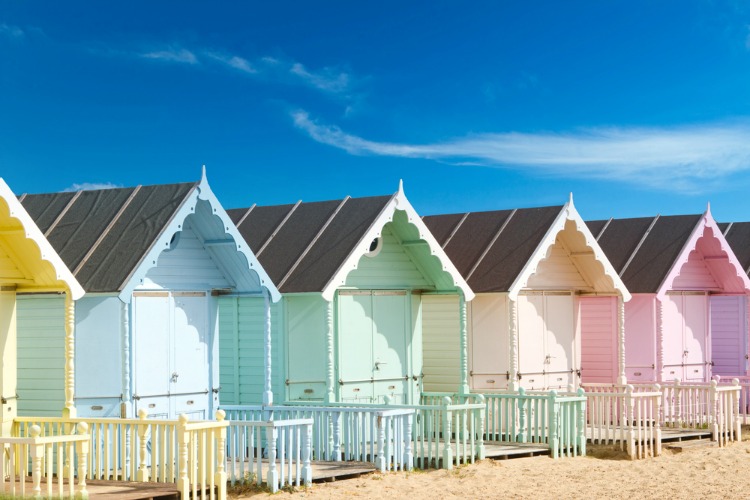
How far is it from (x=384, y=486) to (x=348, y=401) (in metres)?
4.18

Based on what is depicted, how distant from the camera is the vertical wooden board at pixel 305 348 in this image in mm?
19688

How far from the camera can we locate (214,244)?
1855cm

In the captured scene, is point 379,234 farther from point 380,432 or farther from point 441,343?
point 380,432

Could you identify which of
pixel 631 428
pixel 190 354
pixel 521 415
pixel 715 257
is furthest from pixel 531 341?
pixel 190 354

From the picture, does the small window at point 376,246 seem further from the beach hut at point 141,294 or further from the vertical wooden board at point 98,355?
the vertical wooden board at point 98,355

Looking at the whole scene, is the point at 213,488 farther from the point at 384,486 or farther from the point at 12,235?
the point at 12,235

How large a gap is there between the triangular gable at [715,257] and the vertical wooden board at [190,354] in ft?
37.5

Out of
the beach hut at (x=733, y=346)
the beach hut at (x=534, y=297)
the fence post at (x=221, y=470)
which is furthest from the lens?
the beach hut at (x=733, y=346)

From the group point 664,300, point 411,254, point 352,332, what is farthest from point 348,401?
point 664,300

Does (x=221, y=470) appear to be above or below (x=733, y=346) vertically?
below

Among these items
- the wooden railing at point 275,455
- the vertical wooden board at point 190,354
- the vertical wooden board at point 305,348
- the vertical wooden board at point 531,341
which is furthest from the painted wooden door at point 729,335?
the wooden railing at point 275,455

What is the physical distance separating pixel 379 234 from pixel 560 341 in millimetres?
5865

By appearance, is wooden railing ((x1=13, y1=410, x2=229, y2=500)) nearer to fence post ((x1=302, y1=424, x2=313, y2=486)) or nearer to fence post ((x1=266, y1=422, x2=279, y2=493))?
fence post ((x1=266, y1=422, x2=279, y2=493))

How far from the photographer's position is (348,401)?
2048 centimetres
